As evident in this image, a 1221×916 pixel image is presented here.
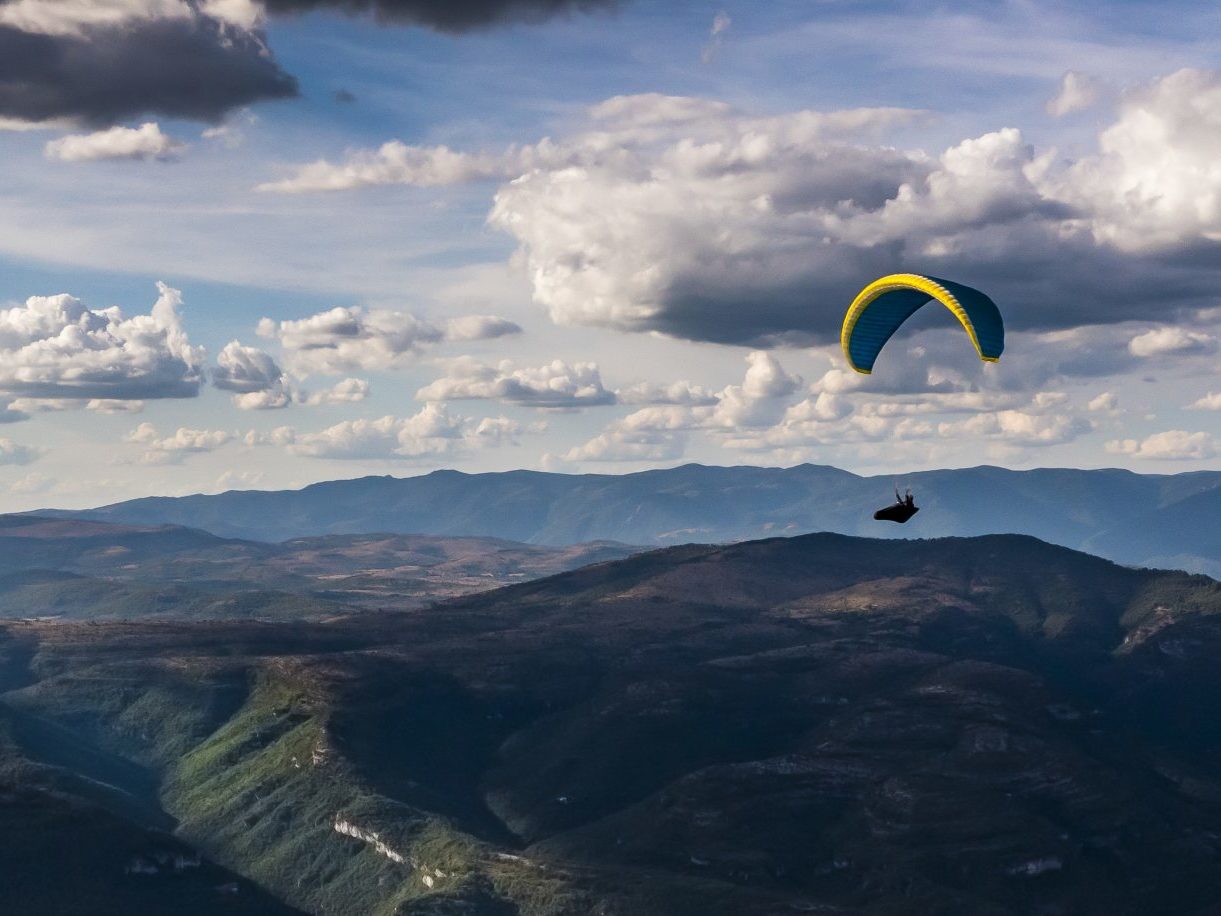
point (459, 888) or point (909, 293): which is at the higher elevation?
point (909, 293)

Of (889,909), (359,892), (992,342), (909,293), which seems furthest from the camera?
(359,892)

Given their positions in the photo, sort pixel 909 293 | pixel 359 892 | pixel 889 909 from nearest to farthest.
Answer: pixel 909 293 → pixel 889 909 → pixel 359 892

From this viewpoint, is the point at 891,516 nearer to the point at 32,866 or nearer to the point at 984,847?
the point at 984,847

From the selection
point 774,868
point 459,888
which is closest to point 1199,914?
point 774,868

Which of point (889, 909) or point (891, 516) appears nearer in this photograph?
point (891, 516)
